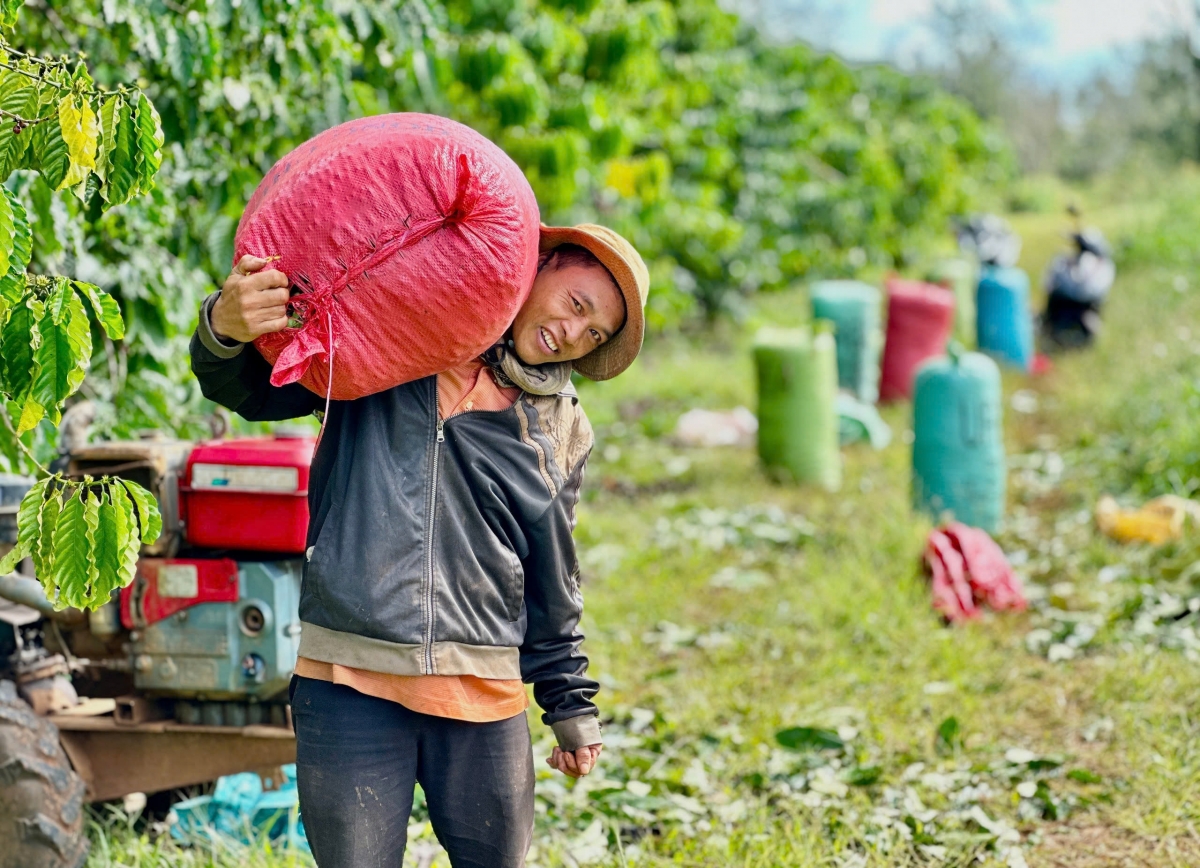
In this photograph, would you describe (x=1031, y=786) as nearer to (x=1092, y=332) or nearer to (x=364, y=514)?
(x=364, y=514)

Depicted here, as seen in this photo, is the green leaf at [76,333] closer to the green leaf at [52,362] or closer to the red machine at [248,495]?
the green leaf at [52,362]

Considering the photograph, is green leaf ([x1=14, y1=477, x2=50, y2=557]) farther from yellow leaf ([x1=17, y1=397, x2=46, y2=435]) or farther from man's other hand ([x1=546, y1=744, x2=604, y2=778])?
man's other hand ([x1=546, y1=744, x2=604, y2=778])

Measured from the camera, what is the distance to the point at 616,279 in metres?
2.30

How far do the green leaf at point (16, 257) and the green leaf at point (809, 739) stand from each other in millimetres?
2752

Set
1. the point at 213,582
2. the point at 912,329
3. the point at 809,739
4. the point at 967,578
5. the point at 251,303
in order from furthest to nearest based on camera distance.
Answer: the point at 912,329
the point at 967,578
the point at 809,739
the point at 213,582
the point at 251,303

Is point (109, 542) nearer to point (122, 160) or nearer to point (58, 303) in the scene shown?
→ point (58, 303)

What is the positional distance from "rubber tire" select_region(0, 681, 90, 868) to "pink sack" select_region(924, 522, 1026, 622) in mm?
3401

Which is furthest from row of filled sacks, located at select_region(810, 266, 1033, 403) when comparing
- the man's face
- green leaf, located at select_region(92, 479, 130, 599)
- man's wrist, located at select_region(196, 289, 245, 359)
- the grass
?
green leaf, located at select_region(92, 479, 130, 599)

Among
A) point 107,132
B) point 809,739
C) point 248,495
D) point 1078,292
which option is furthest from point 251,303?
point 1078,292

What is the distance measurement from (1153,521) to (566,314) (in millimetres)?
4510

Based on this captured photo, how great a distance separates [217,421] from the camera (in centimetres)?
325

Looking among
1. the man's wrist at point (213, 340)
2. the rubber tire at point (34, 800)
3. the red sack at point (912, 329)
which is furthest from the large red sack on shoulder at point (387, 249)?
the red sack at point (912, 329)

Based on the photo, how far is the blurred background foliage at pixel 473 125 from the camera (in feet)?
12.8

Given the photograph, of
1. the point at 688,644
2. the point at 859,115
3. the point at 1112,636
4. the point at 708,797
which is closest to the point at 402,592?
the point at 708,797
